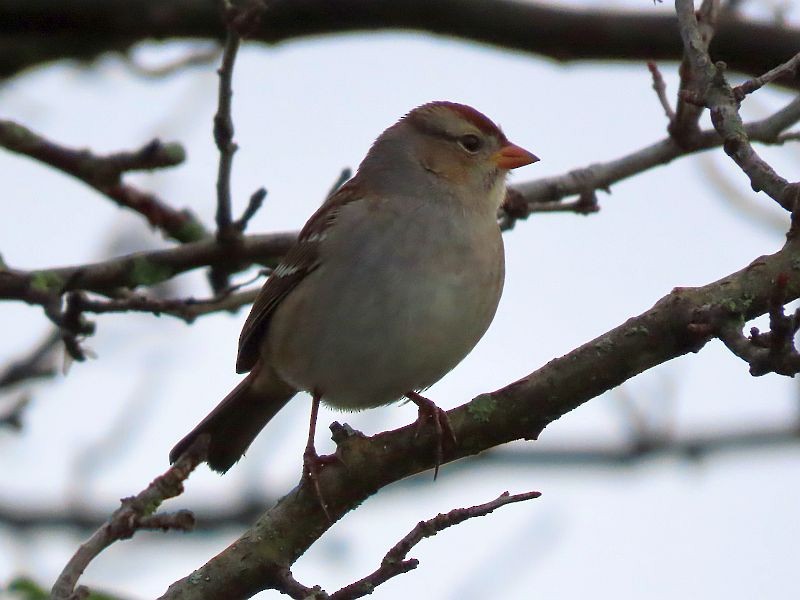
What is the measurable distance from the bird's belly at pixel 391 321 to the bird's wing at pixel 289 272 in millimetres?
160

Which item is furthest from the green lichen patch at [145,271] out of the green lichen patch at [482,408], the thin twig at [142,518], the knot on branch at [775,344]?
the knot on branch at [775,344]

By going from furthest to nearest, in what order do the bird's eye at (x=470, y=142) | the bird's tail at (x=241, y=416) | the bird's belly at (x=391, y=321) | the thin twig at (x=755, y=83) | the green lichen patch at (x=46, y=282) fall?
the bird's eye at (x=470, y=142)
the bird's tail at (x=241, y=416)
the green lichen patch at (x=46, y=282)
the bird's belly at (x=391, y=321)
the thin twig at (x=755, y=83)

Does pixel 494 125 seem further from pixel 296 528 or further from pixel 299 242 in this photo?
pixel 296 528

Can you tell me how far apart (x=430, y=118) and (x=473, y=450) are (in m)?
2.51

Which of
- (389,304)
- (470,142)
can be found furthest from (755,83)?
(470,142)

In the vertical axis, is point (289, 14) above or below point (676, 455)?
above

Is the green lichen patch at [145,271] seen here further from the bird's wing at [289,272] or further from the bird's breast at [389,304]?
the bird's breast at [389,304]

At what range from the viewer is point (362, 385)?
490cm

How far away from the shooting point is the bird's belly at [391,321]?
470 cm

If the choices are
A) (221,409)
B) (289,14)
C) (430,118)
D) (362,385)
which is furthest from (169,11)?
(362,385)

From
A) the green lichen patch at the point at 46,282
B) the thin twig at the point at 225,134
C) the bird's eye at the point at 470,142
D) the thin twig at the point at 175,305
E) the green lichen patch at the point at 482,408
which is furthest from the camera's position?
the bird's eye at the point at 470,142

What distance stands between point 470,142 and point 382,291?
4.02 feet

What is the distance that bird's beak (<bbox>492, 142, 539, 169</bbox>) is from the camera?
5551mm

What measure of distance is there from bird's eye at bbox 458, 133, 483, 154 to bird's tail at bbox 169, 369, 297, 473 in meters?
1.27
